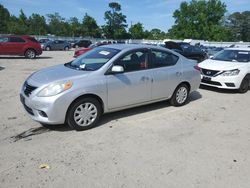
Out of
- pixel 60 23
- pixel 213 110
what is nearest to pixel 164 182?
pixel 213 110

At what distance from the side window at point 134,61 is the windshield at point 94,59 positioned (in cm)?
25

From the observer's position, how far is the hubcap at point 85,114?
5328 millimetres

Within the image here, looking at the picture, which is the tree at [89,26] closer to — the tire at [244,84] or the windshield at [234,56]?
the windshield at [234,56]

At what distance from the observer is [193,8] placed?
92.7 m

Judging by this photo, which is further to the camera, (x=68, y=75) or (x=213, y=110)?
(x=213, y=110)

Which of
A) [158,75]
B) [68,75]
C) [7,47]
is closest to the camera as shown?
[68,75]

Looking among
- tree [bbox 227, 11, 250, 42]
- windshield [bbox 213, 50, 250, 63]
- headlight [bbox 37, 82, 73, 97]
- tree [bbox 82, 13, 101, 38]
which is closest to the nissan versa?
headlight [bbox 37, 82, 73, 97]

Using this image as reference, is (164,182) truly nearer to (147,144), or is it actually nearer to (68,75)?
(147,144)

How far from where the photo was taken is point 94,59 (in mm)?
6129

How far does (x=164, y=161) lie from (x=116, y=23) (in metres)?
106

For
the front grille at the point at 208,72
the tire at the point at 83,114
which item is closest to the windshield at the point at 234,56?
the front grille at the point at 208,72

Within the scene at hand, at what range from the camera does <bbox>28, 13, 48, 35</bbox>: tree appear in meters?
85.1

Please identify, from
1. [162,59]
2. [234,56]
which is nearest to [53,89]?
[162,59]

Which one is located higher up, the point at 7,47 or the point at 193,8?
the point at 193,8
